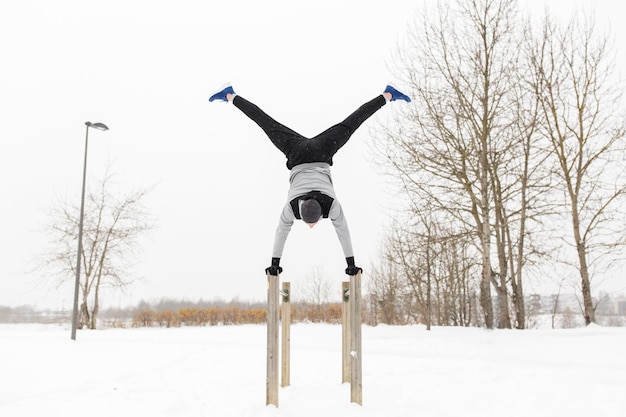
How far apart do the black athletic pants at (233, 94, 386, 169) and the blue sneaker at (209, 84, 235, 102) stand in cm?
11

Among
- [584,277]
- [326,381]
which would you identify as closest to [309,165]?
[326,381]

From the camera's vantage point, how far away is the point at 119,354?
7316 mm

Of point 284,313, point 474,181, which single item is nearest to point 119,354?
point 284,313

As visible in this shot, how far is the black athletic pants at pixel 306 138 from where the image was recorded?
3.89 meters

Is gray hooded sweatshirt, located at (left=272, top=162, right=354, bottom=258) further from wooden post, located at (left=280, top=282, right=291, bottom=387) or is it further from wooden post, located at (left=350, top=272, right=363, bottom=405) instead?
wooden post, located at (left=280, top=282, right=291, bottom=387)

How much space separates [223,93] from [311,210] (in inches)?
Answer: 65.6

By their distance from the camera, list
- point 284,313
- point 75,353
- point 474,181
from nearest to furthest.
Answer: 1. point 284,313
2. point 75,353
3. point 474,181

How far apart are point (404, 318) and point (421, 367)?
15220 mm

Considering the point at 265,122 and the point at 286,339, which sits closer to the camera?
the point at 265,122

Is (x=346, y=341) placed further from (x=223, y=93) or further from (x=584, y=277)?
(x=584, y=277)

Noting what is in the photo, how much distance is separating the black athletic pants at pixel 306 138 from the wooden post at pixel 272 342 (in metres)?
1.29

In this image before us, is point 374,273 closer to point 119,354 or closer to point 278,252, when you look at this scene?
point 119,354

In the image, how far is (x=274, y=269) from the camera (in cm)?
405

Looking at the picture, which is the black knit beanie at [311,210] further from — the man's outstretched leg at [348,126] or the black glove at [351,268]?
the black glove at [351,268]
